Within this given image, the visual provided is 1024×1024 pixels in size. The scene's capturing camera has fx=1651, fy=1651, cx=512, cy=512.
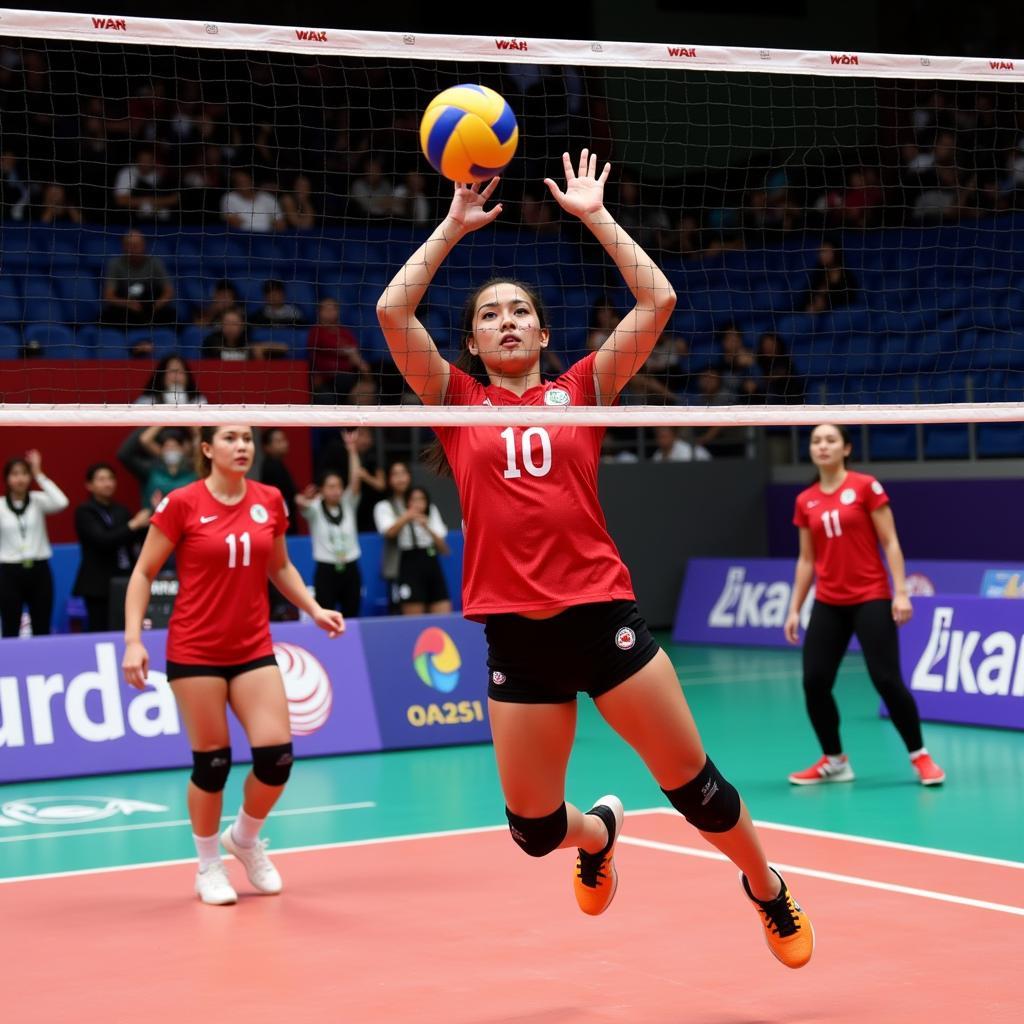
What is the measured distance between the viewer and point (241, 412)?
5.42 m

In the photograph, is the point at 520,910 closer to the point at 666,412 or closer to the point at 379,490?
the point at 666,412

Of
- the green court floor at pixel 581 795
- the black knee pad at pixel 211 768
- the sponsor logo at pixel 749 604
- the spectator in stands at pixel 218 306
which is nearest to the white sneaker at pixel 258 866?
the black knee pad at pixel 211 768

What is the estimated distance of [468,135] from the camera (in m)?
5.33

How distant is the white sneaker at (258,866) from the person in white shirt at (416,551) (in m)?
6.97

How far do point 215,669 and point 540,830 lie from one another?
243 cm

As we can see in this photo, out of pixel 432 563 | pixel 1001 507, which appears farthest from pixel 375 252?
pixel 1001 507

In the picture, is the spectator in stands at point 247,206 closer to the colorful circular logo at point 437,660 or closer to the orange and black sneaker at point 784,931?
the colorful circular logo at point 437,660

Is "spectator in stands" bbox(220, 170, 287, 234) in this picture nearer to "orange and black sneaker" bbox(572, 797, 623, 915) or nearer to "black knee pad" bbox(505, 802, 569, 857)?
"orange and black sneaker" bbox(572, 797, 623, 915)

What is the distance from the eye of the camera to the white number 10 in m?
5.10

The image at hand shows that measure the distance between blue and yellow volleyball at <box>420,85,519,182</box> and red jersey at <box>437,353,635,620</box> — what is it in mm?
814

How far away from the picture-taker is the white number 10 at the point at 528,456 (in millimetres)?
5102

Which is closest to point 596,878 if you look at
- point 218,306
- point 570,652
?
point 570,652

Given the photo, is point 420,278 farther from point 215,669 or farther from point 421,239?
point 421,239

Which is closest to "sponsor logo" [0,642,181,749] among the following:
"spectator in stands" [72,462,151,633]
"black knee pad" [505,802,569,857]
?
"spectator in stands" [72,462,151,633]
